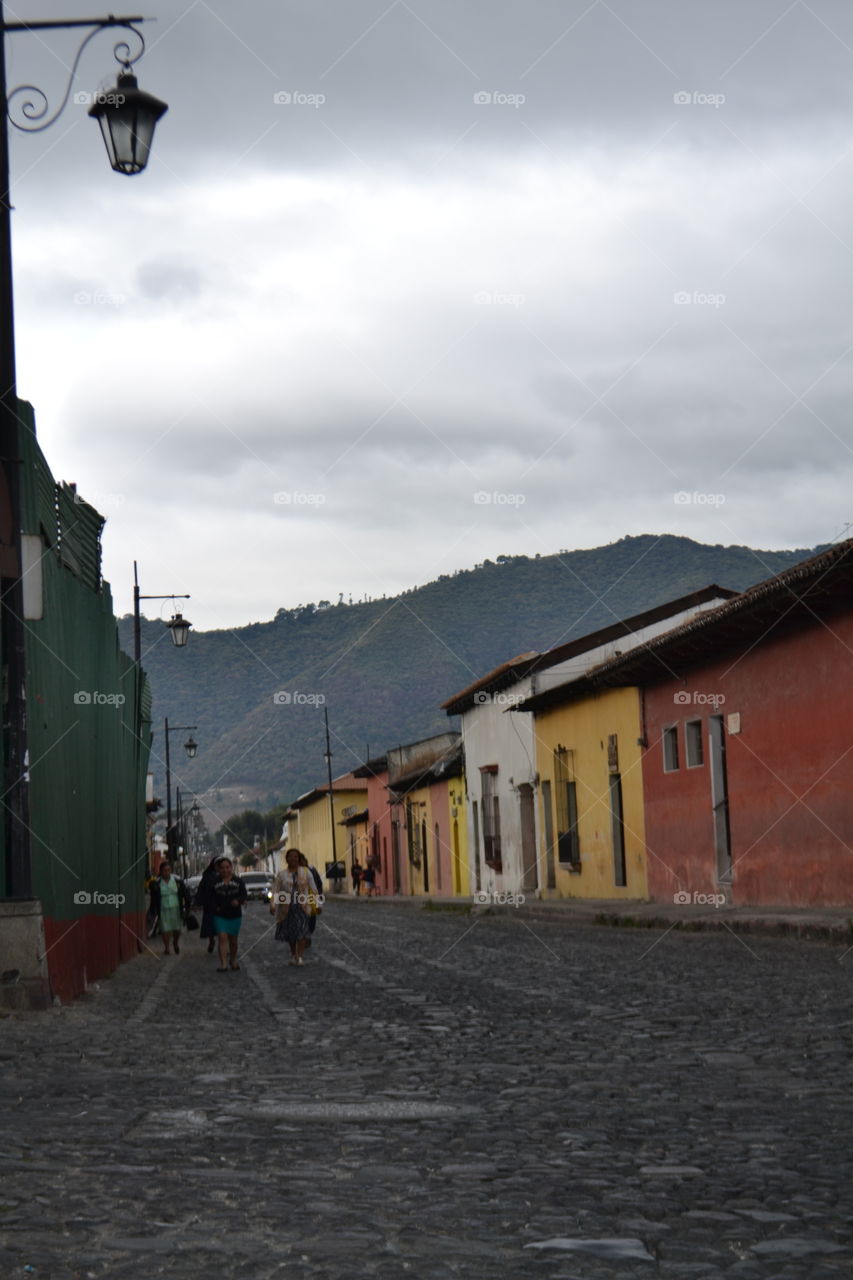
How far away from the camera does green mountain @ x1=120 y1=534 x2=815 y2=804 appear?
535 feet

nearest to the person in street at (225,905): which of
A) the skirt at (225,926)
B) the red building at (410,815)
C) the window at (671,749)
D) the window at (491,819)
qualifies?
the skirt at (225,926)

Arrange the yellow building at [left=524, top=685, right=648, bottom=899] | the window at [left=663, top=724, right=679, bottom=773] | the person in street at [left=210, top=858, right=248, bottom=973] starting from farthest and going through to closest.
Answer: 1. the yellow building at [left=524, top=685, right=648, bottom=899]
2. the window at [left=663, top=724, right=679, bottom=773]
3. the person in street at [left=210, top=858, right=248, bottom=973]

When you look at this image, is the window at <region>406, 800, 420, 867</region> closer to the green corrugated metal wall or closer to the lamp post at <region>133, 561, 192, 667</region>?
the lamp post at <region>133, 561, 192, 667</region>

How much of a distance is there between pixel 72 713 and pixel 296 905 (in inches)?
175

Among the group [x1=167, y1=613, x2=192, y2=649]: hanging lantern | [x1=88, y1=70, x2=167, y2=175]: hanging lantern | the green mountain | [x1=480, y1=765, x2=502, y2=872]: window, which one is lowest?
[x1=480, y1=765, x2=502, y2=872]: window

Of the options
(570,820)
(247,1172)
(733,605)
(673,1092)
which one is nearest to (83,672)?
(733,605)

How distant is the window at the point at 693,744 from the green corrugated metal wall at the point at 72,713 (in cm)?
939

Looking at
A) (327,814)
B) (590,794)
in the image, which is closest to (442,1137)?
(590,794)

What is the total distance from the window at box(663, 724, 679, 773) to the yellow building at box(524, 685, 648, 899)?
1485 mm

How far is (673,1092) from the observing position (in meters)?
6.89

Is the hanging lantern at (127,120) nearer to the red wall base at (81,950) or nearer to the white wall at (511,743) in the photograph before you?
the red wall base at (81,950)

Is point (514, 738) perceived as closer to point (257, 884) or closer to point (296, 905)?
point (296, 905)

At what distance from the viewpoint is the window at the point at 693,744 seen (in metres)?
26.3

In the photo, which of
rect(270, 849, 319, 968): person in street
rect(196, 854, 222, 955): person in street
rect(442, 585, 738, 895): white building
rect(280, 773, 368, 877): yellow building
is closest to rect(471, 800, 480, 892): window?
rect(442, 585, 738, 895): white building
